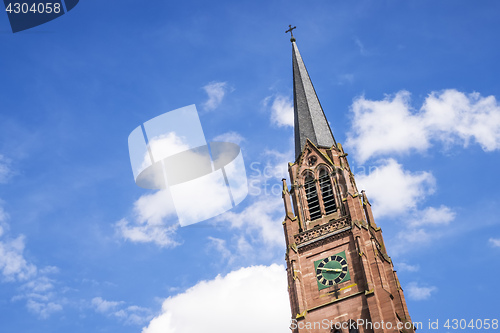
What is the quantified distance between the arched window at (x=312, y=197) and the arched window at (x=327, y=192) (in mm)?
599

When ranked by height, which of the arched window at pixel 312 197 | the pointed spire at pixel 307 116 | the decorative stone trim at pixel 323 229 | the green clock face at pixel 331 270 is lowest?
the green clock face at pixel 331 270

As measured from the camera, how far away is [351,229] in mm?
47812

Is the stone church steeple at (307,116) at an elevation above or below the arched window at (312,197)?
above

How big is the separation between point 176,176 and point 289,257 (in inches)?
633

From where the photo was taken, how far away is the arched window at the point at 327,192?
51.8 m

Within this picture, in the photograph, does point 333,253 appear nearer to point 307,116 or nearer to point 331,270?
point 331,270

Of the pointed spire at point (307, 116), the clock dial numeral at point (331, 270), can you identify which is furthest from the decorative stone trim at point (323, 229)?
the pointed spire at point (307, 116)

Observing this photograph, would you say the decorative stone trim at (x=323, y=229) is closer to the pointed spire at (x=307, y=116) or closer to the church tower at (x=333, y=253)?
the church tower at (x=333, y=253)

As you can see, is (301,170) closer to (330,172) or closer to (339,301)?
(330,172)

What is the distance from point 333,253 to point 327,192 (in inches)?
284

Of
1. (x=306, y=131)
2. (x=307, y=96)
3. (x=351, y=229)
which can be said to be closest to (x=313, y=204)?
(x=351, y=229)

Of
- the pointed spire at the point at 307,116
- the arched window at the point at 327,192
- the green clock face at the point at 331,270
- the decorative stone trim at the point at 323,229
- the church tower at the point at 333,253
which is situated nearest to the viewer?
the church tower at the point at 333,253

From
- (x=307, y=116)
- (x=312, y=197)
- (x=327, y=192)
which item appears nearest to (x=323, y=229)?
(x=312, y=197)

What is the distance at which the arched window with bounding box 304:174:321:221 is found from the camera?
5194 cm
